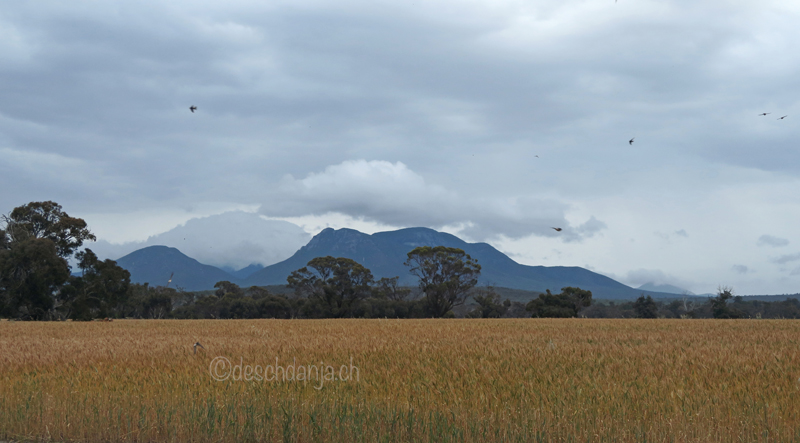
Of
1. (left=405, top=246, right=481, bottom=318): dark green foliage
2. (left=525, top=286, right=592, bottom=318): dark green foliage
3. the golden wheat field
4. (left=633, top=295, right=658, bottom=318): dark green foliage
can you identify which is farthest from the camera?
(left=633, top=295, right=658, bottom=318): dark green foliage

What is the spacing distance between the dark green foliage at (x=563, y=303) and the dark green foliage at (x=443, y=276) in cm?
1082

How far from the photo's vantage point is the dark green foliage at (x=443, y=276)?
273 ft

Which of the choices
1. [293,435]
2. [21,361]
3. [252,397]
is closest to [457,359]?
[252,397]

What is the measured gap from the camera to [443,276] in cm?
8862

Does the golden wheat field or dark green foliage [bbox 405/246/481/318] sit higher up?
dark green foliage [bbox 405/246/481/318]

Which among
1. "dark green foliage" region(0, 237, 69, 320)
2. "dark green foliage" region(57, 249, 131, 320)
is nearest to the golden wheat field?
"dark green foliage" region(0, 237, 69, 320)

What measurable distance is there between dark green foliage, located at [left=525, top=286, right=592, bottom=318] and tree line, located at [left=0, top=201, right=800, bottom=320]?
0.47 feet

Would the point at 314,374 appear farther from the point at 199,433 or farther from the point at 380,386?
the point at 199,433

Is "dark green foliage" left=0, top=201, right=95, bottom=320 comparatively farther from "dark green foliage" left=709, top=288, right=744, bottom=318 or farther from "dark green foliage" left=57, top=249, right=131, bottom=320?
"dark green foliage" left=709, top=288, right=744, bottom=318

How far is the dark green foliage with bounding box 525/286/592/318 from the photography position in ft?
252

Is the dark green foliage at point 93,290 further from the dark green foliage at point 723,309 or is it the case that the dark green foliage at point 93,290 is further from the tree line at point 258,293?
the dark green foliage at point 723,309

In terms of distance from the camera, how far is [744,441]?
7598 mm

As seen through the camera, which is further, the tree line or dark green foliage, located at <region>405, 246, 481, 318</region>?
dark green foliage, located at <region>405, 246, 481, 318</region>

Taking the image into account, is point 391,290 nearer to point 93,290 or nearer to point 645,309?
point 645,309
